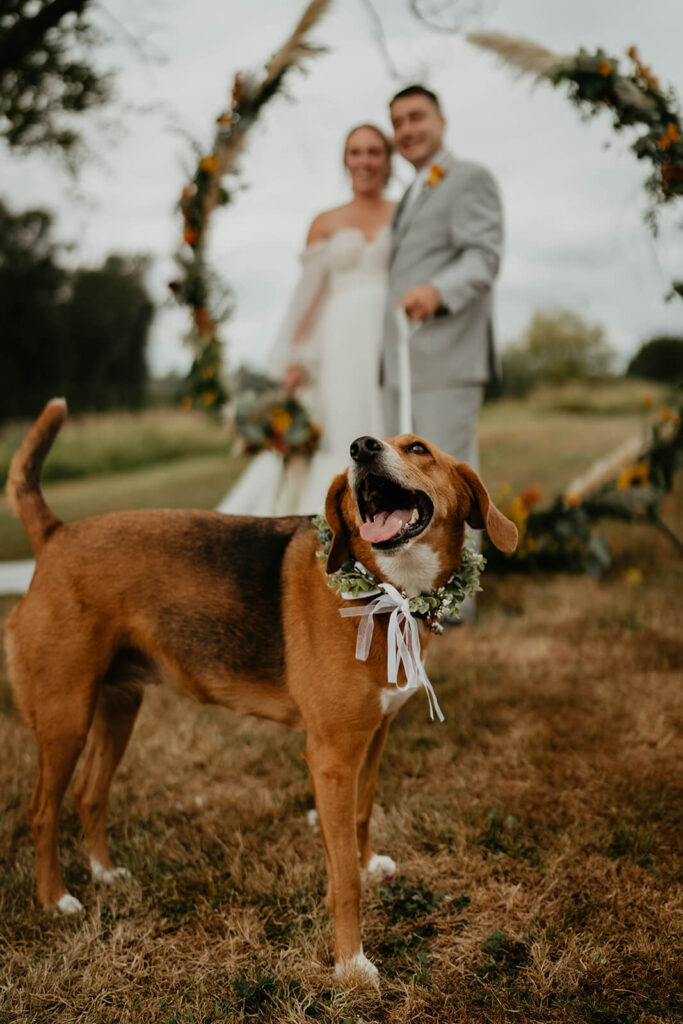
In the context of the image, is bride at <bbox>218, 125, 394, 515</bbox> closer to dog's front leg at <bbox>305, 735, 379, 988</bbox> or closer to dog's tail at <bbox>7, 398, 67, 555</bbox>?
dog's tail at <bbox>7, 398, 67, 555</bbox>

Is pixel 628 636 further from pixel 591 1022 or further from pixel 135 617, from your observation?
pixel 135 617

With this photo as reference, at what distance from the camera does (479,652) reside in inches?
213

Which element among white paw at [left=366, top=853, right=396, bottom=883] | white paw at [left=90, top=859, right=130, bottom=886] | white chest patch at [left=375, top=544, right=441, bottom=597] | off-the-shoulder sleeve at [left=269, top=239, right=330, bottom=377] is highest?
off-the-shoulder sleeve at [left=269, top=239, right=330, bottom=377]

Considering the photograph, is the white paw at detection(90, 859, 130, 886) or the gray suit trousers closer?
the white paw at detection(90, 859, 130, 886)

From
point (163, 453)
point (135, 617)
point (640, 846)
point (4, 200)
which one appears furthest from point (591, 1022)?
point (4, 200)

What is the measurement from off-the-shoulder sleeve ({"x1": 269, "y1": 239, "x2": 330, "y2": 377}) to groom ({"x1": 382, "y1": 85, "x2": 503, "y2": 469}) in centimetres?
68

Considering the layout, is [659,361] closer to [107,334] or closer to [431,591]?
[431,591]

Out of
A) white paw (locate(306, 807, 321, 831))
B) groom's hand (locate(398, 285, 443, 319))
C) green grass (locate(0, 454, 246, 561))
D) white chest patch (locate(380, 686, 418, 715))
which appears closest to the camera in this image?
white chest patch (locate(380, 686, 418, 715))

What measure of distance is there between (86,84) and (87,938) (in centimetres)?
937

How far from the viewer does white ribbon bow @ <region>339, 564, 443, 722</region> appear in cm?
246

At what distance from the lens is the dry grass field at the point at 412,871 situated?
2424mm

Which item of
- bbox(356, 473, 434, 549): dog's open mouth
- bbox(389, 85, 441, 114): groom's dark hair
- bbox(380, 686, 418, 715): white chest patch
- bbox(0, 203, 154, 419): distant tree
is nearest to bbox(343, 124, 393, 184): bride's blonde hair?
bbox(389, 85, 441, 114): groom's dark hair

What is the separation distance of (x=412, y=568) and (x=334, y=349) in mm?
3448

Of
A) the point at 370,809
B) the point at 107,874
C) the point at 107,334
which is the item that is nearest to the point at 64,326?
the point at 107,334
